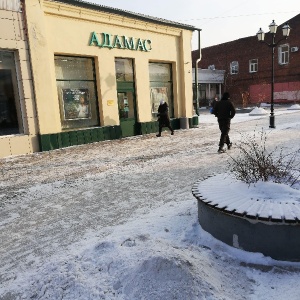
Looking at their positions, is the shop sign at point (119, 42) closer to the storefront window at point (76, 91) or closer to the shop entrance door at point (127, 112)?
the storefront window at point (76, 91)

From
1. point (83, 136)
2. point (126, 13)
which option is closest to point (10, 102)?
point (83, 136)

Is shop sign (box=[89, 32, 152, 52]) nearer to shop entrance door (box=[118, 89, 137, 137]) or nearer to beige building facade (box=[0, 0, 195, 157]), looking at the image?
beige building facade (box=[0, 0, 195, 157])

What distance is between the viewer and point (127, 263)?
9.05 feet

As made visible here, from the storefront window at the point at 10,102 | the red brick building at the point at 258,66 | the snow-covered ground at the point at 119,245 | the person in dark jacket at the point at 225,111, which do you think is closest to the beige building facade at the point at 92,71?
the storefront window at the point at 10,102

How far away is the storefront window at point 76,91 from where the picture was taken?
11.5m

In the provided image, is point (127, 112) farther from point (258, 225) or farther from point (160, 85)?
point (258, 225)

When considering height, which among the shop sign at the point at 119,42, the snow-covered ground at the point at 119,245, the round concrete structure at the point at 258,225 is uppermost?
the shop sign at the point at 119,42

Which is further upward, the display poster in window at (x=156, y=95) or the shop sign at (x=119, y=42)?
the shop sign at (x=119, y=42)

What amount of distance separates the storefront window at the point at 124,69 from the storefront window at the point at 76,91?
1308mm

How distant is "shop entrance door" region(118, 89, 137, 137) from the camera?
13438 millimetres

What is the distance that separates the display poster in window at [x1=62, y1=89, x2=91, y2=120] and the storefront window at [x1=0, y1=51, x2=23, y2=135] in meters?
1.87

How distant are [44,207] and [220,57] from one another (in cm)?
4210

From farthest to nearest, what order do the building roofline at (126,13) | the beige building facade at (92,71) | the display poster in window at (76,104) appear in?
the display poster in window at (76,104) < the building roofline at (126,13) < the beige building facade at (92,71)

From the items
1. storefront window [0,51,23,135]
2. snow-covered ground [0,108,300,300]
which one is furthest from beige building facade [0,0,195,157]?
snow-covered ground [0,108,300,300]
